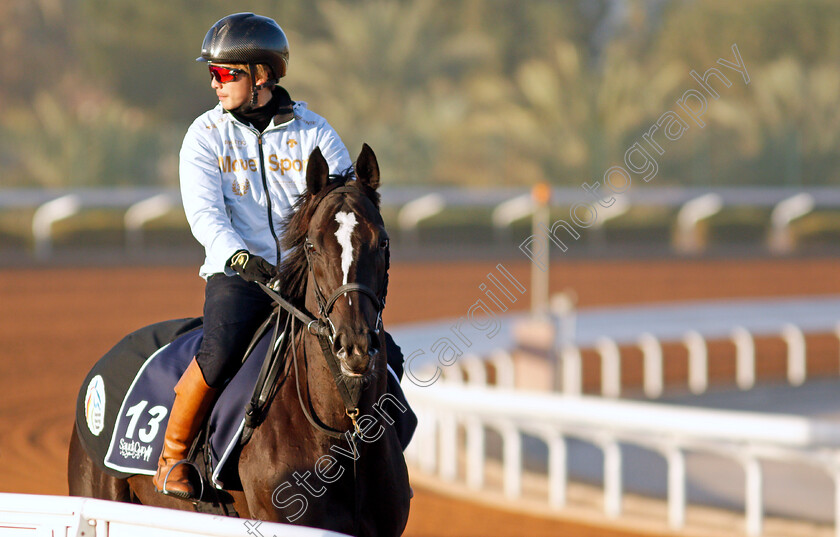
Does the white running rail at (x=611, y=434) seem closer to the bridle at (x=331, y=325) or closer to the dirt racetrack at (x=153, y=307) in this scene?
the dirt racetrack at (x=153, y=307)

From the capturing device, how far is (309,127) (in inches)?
147

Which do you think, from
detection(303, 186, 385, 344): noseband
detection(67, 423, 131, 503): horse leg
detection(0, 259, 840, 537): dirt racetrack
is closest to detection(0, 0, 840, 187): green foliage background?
detection(0, 259, 840, 537): dirt racetrack

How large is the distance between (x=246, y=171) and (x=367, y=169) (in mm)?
494

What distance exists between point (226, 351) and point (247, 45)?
107 centimetres

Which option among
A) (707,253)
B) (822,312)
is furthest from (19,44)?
(822,312)

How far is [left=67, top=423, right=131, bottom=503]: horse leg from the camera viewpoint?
13.4 feet

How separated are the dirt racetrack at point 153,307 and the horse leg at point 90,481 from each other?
2748 millimetres

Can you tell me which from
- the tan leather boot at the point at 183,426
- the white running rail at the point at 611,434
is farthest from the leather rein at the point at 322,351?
the white running rail at the point at 611,434

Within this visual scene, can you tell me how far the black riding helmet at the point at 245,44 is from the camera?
3660 millimetres

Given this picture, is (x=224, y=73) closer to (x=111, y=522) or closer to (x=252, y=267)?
(x=252, y=267)

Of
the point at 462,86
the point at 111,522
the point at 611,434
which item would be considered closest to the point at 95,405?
the point at 111,522

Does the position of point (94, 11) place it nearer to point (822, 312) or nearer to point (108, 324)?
point (108, 324)

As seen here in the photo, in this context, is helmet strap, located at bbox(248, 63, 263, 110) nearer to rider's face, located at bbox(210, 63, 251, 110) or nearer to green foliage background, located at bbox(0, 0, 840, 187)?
rider's face, located at bbox(210, 63, 251, 110)

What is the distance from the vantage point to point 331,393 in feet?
10.8
